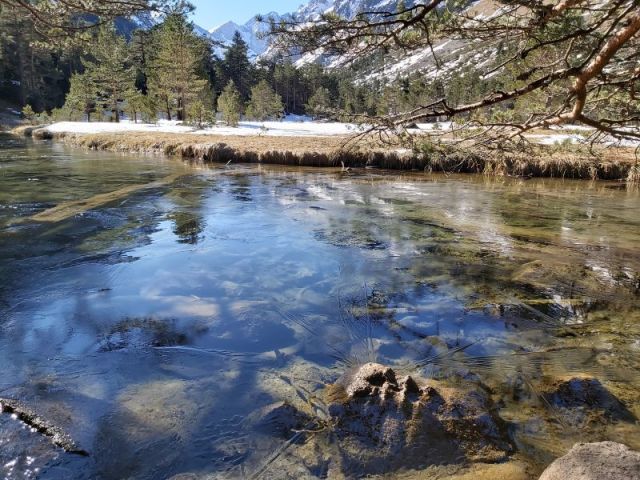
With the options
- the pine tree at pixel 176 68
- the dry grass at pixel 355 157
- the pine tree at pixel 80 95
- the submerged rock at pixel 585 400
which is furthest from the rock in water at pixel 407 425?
the pine tree at pixel 80 95

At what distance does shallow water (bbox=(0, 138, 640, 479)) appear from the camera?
357cm

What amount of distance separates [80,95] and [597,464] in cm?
5601

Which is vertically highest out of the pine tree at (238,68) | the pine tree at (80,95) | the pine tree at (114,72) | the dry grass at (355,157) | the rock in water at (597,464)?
the pine tree at (238,68)

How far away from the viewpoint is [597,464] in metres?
2.60

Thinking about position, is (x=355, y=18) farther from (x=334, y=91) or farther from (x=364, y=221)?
(x=334, y=91)

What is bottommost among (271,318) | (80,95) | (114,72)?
(271,318)

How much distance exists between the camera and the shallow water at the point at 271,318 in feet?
11.7

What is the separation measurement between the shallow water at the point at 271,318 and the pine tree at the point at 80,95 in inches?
1651

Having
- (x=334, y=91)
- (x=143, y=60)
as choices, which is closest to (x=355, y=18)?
(x=143, y=60)

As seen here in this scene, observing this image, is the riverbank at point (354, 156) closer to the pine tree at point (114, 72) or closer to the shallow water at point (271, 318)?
the shallow water at point (271, 318)

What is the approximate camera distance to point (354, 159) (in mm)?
22422

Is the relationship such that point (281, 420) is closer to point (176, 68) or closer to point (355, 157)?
point (355, 157)

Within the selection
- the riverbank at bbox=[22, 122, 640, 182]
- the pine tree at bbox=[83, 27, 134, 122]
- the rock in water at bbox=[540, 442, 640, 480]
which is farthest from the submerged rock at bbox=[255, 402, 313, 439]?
the pine tree at bbox=[83, 27, 134, 122]

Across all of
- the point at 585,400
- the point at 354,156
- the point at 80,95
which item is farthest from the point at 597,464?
the point at 80,95
